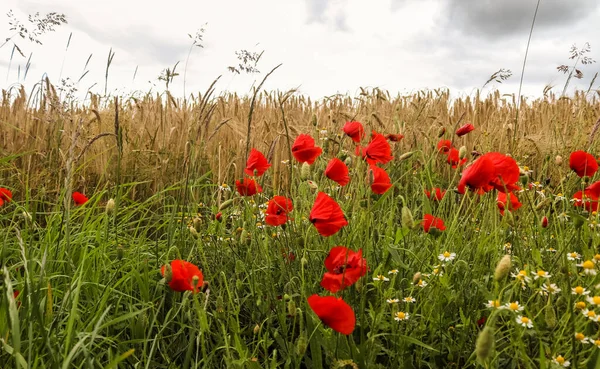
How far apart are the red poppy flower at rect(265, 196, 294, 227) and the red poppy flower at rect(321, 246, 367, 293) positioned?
296 mm

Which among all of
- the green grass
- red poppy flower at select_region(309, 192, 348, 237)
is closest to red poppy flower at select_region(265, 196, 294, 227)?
the green grass

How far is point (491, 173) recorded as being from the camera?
4.40 ft

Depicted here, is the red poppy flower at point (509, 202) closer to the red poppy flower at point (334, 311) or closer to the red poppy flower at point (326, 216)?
the red poppy flower at point (326, 216)

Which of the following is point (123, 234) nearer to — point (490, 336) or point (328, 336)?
point (328, 336)

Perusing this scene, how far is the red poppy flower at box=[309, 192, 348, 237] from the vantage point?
54.6 inches

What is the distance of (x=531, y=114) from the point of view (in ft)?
19.0

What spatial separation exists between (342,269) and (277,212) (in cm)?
41

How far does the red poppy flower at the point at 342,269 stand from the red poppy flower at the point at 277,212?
30 cm

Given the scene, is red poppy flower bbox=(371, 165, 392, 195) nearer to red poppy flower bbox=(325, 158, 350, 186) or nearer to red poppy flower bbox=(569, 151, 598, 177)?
red poppy flower bbox=(325, 158, 350, 186)

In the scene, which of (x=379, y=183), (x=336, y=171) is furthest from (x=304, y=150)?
(x=379, y=183)

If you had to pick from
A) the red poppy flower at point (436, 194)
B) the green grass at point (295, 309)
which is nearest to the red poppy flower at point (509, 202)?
the green grass at point (295, 309)

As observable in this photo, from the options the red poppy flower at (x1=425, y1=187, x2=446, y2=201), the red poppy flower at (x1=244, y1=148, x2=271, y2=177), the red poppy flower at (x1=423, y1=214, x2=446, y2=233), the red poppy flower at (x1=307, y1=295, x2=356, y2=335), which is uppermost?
the red poppy flower at (x1=244, y1=148, x2=271, y2=177)

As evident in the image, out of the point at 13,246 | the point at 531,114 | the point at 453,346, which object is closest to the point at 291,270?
the point at 453,346

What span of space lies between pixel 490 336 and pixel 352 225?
1.00 m
